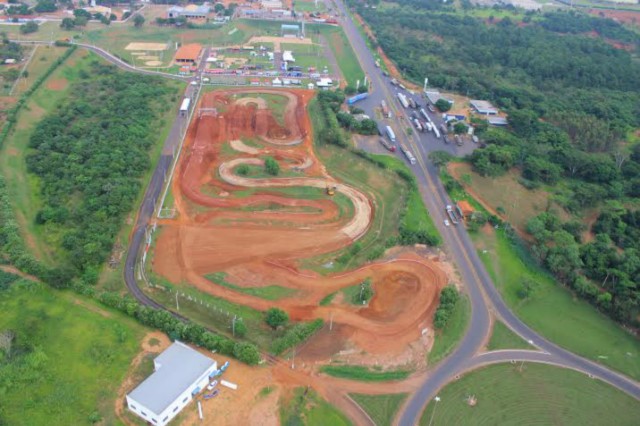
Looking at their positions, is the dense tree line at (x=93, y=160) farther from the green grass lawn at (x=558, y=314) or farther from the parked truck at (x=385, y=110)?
the green grass lawn at (x=558, y=314)

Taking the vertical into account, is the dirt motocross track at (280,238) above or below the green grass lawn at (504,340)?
above

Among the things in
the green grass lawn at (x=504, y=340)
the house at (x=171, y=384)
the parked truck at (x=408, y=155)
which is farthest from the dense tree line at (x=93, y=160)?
the green grass lawn at (x=504, y=340)

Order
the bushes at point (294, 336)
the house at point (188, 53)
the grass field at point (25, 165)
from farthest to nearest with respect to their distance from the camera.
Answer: the house at point (188, 53)
the grass field at point (25, 165)
the bushes at point (294, 336)

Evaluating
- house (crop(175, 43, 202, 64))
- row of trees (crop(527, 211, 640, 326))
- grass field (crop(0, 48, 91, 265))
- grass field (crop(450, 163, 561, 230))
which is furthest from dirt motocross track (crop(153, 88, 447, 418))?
house (crop(175, 43, 202, 64))

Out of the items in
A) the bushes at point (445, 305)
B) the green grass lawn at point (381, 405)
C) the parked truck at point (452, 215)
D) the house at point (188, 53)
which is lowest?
the green grass lawn at point (381, 405)

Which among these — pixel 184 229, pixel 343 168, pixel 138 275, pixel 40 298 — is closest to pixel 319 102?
pixel 343 168

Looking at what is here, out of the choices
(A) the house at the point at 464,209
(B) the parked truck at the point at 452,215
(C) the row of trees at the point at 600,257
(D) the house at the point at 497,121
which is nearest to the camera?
(C) the row of trees at the point at 600,257

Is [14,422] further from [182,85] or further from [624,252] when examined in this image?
[182,85]
